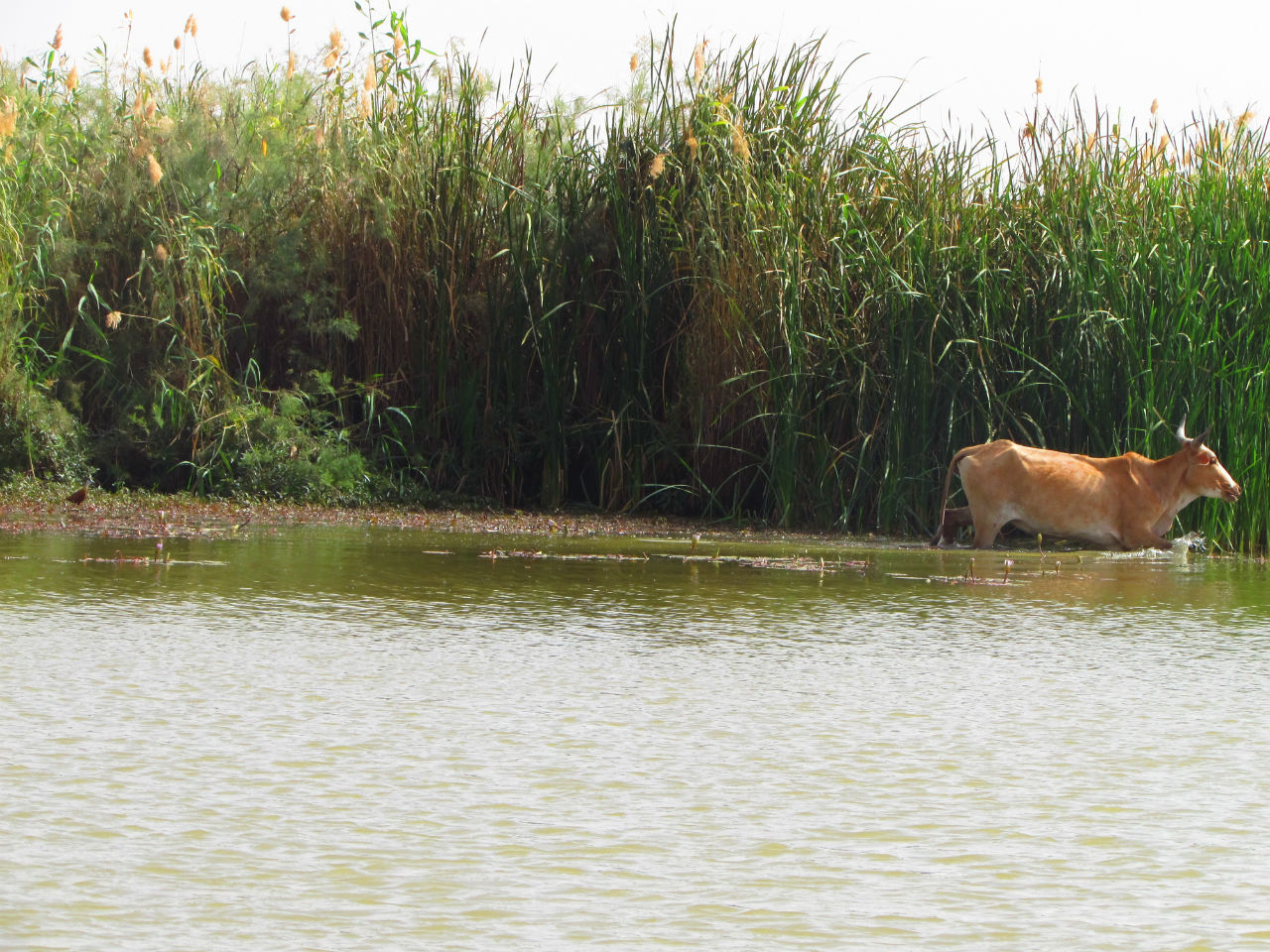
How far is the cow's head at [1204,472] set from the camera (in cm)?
816

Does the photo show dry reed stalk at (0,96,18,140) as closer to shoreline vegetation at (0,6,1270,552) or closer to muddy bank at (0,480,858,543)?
shoreline vegetation at (0,6,1270,552)

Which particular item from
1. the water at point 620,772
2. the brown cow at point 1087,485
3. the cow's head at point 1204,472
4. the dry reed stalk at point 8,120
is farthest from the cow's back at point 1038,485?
the dry reed stalk at point 8,120

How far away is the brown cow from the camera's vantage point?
322 inches

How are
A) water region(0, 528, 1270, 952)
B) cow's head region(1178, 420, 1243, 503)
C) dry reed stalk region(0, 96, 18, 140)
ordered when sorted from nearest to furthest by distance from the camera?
water region(0, 528, 1270, 952) → cow's head region(1178, 420, 1243, 503) → dry reed stalk region(0, 96, 18, 140)

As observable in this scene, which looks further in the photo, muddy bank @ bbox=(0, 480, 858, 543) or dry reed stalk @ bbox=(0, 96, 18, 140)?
dry reed stalk @ bbox=(0, 96, 18, 140)

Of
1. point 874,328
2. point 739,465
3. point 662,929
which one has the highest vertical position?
point 874,328

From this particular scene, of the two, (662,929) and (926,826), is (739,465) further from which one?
(662,929)

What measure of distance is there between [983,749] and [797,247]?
616cm

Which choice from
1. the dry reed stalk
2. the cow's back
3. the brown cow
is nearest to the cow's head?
the brown cow

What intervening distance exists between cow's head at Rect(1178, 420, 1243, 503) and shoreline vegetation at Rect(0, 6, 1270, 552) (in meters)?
0.44

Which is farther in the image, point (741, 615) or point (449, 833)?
point (741, 615)

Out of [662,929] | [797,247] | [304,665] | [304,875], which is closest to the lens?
[662,929]

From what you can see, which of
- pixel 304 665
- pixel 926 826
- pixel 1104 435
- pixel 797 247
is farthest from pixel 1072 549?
pixel 926 826

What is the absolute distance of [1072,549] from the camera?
28.8ft
